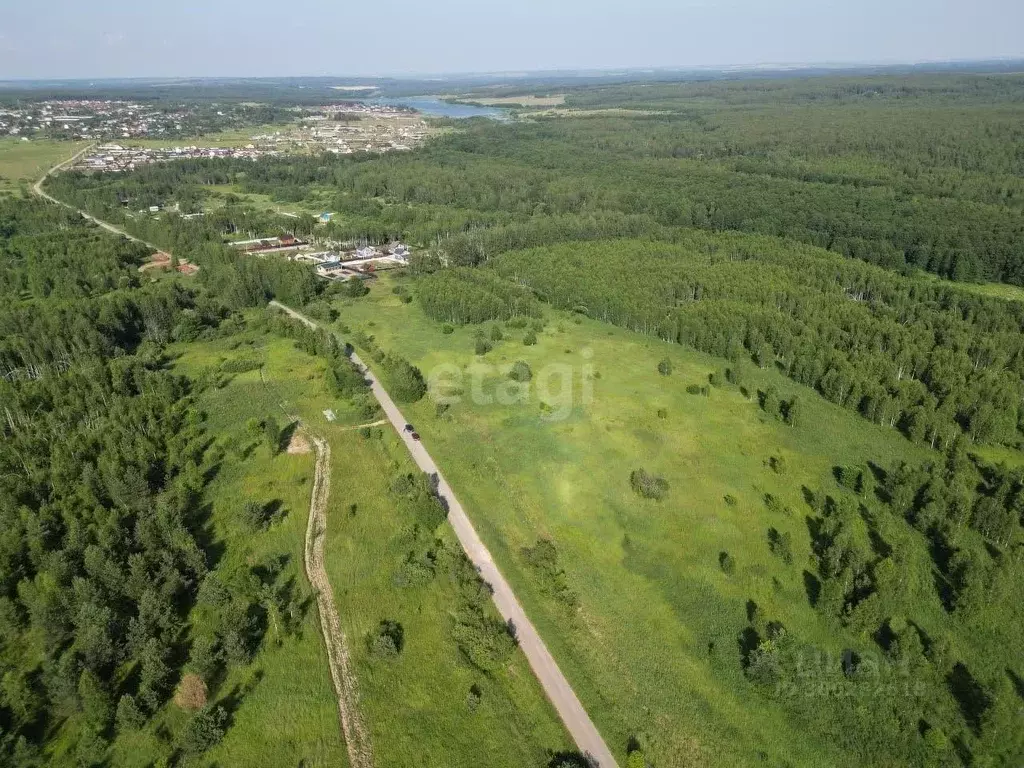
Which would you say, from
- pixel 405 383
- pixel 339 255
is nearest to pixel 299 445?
pixel 405 383

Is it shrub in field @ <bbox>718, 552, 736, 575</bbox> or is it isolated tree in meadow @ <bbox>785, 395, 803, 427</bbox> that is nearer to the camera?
shrub in field @ <bbox>718, 552, 736, 575</bbox>

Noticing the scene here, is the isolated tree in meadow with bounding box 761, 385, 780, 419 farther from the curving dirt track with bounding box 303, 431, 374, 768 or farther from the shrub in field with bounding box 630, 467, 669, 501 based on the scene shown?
the curving dirt track with bounding box 303, 431, 374, 768

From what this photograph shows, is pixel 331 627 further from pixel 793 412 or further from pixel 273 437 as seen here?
pixel 793 412

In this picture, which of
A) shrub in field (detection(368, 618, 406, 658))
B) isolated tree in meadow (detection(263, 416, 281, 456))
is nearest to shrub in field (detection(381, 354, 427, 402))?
isolated tree in meadow (detection(263, 416, 281, 456))

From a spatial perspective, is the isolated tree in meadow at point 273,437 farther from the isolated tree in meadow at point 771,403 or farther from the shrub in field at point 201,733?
the isolated tree in meadow at point 771,403

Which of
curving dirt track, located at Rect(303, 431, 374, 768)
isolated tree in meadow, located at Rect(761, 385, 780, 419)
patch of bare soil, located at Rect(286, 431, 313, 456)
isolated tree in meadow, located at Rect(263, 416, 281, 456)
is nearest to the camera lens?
curving dirt track, located at Rect(303, 431, 374, 768)

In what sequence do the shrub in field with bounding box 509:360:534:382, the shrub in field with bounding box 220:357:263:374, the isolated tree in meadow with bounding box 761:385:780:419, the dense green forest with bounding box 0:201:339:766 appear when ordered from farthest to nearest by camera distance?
the shrub in field with bounding box 220:357:263:374 → the shrub in field with bounding box 509:360:534:382 → the isolated tree in meadow with bounding box 761:385:780:419 → the dense green forest with bounding box 0:201:339:766
